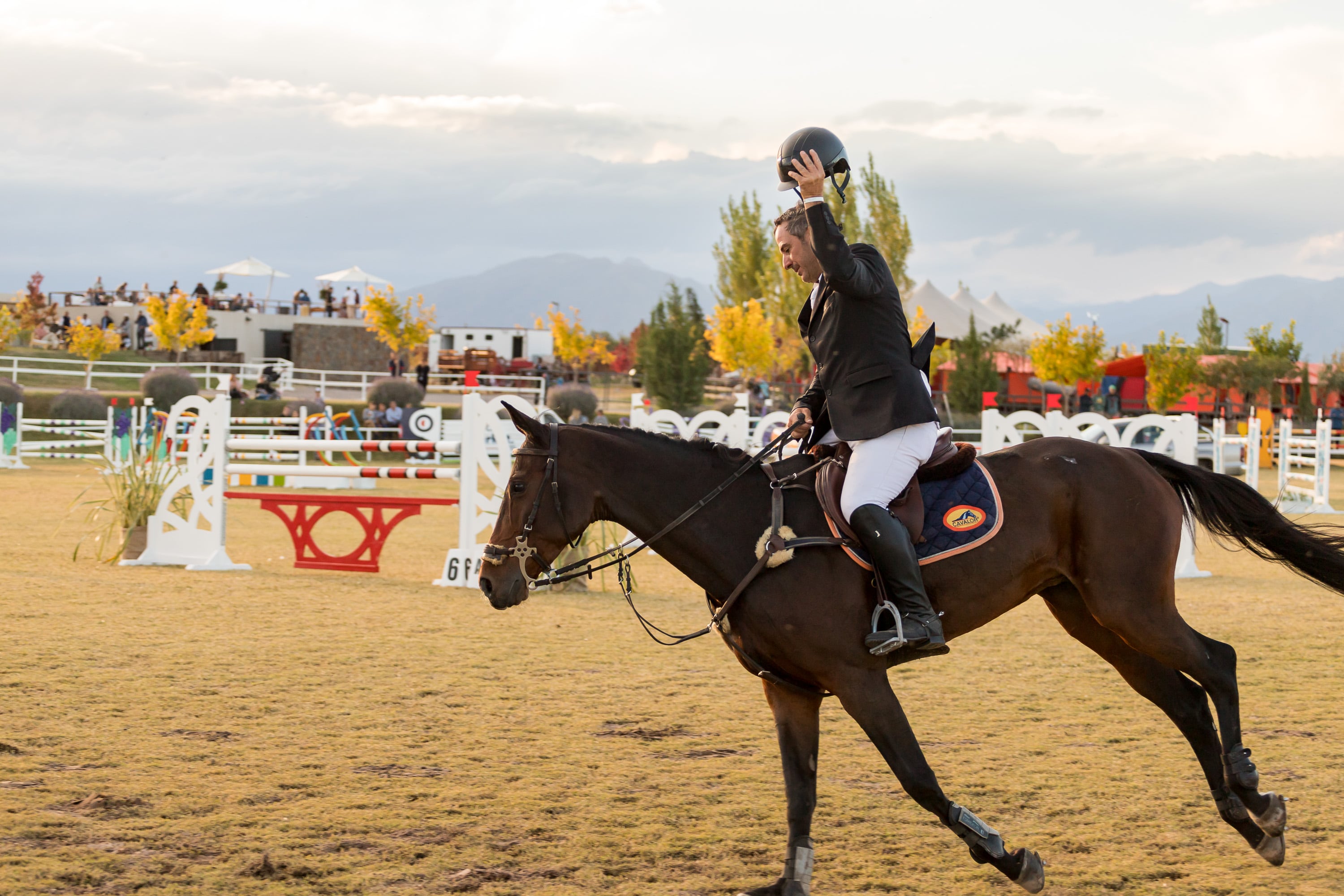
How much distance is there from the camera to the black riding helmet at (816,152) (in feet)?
12.2

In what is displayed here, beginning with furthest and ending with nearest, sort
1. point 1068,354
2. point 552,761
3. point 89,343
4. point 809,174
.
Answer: point 1068,354 → point 89,343 → point 552,761 → point 809,174

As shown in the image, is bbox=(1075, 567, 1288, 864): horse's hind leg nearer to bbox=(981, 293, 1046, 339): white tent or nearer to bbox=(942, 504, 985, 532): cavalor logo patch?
bbox=(942, 504, 985, 532): cavalor logo patch

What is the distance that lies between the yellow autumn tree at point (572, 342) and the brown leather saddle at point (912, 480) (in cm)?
4937

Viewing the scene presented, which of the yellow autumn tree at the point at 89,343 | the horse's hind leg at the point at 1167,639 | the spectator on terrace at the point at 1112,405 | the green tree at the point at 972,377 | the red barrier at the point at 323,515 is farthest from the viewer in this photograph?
the spectator on terrace at the point at 1112,405

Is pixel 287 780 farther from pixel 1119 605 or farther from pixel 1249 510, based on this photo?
pixel 1249 510

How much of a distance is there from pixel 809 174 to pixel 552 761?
292 centimetres

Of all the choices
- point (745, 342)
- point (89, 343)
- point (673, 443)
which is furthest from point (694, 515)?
point (745, 342)

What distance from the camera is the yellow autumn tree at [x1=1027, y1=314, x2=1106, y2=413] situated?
45281 millimetres

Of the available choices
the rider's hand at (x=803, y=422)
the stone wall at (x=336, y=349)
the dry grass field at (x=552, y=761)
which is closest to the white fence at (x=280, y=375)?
the stone wall at (x=336, y=349)

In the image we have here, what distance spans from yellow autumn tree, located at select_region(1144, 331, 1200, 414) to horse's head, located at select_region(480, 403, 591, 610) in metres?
42.9

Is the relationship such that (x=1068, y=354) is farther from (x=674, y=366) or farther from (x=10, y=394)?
(x=10, y=394)

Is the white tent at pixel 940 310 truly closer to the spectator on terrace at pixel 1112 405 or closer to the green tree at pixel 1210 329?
the spectator on terrace at pixel 1112 405

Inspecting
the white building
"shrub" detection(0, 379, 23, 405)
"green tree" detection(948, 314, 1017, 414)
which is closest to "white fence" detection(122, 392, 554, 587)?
"shrub" detection(0, 379, 23, 405)

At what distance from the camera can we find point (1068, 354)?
4534 centimetres
